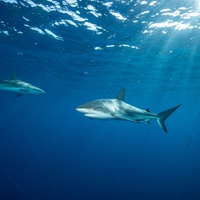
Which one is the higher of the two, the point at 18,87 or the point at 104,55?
the point at 104,55

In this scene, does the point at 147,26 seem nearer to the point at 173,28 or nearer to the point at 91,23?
the point at 173,28

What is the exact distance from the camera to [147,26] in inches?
Answer: 517

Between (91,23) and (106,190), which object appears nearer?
(91,23)

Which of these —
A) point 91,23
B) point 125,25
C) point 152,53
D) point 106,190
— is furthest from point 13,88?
point 106,190

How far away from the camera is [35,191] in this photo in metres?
19.2

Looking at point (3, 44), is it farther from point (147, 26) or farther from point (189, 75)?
point (189, 75)

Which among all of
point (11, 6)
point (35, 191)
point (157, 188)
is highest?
point (11, 6)

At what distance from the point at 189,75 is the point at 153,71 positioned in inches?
242

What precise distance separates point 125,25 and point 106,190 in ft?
58.0

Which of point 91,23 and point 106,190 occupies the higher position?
point 91,23

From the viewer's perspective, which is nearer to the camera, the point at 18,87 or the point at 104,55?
the point at 18,87

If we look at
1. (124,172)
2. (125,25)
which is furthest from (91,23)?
(124,172)

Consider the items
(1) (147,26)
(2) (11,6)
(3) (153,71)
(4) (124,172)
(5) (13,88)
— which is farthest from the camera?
(4) (124,172)

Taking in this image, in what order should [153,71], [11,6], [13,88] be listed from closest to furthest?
[13,88] < [11,6] < [153,71]
